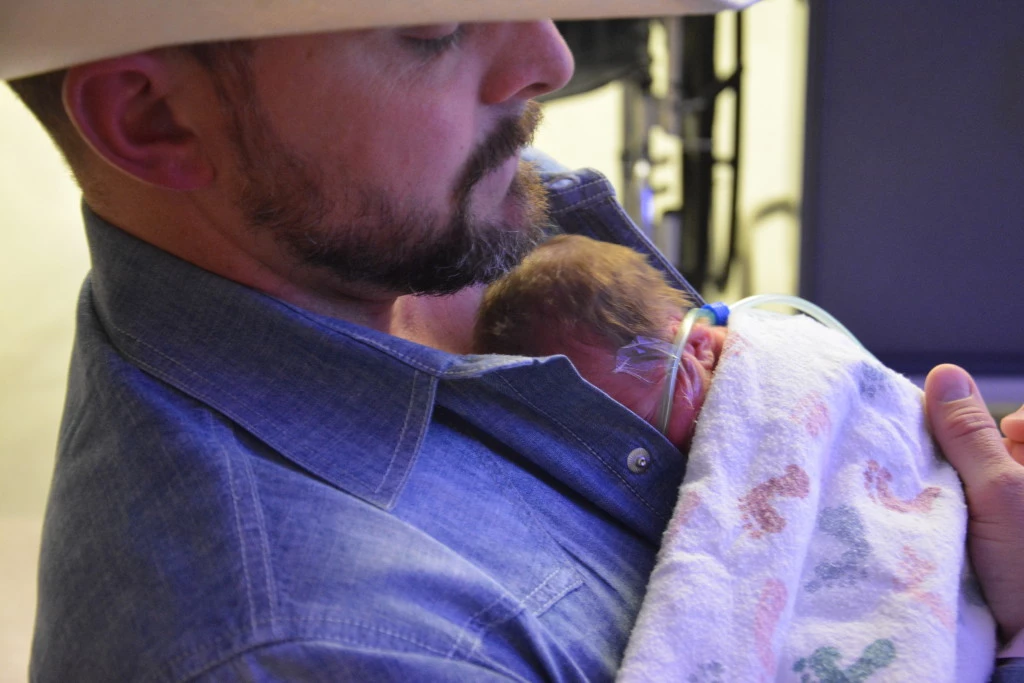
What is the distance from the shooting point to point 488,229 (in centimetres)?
89

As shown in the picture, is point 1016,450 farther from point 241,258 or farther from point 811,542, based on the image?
point 241,258

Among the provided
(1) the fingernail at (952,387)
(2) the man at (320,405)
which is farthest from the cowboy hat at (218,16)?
(1) the fingernail at (952,387)

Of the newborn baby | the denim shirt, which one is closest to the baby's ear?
the newborn baby

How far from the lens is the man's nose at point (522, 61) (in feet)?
2.73

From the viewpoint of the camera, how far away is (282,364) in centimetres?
77

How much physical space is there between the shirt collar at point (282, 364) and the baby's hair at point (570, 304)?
0.68ft

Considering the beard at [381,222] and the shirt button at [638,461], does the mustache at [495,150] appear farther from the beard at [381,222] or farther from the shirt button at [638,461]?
the shirt button at [638,461]

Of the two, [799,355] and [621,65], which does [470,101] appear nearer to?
[799,355]

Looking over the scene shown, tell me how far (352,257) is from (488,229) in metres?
0.13

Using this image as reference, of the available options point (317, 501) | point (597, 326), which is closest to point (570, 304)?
point (597, 326)

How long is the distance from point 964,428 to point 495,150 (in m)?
0.57

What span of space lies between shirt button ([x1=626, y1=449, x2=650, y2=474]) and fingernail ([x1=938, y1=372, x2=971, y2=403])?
37 centimetres

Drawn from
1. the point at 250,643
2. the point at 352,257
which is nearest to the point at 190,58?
the point at 352,257

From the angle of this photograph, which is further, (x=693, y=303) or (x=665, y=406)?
(x=693, y=303)
